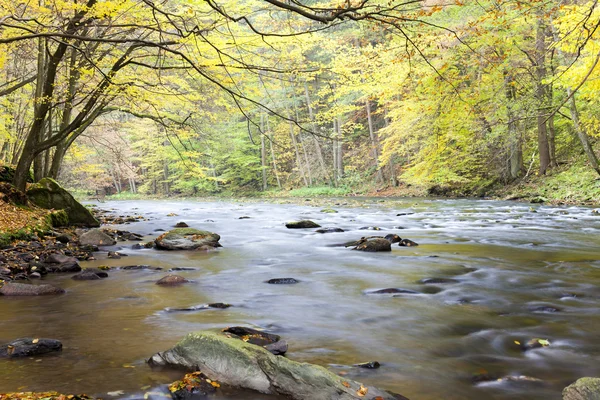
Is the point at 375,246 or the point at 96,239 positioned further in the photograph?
the point at 96,239

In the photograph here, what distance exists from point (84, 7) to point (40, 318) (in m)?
4.83

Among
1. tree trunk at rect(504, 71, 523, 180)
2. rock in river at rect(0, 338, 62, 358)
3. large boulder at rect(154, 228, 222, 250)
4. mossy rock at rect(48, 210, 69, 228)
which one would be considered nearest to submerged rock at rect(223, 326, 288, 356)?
rock in river at rect(0, 338, 62, 358)

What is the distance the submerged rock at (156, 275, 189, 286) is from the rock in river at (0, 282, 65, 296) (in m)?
1.07

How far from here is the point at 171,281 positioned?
18.0 ft

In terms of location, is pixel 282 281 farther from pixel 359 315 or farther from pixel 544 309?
pixel 544 309

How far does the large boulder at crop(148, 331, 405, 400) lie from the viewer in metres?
2.41

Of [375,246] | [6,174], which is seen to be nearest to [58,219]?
[6,174]

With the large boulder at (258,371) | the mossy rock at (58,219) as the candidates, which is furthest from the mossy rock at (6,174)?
the large boulder at (258,371)

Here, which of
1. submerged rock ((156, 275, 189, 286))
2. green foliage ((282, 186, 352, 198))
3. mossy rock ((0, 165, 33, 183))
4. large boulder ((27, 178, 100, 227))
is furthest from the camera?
green foliage ((282, 186, 352, 198))

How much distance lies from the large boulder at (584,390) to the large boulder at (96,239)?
790 centimetres

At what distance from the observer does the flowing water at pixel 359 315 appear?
111 inches

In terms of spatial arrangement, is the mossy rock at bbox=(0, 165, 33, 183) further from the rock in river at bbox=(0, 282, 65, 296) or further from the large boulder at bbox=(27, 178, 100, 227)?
the rock in river at bbox=(0, 282, 65, 296)

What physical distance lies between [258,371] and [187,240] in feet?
20.5

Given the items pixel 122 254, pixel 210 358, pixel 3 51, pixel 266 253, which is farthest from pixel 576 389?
pixel 3 51
